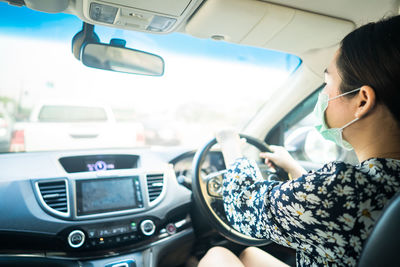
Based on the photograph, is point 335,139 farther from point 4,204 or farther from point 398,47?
point 4,204

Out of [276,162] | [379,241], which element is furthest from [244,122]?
[379,241]

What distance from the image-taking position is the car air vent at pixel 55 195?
6.90 ft

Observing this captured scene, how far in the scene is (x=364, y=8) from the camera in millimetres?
1886

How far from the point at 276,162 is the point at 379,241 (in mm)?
1183

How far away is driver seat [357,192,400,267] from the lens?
917mm

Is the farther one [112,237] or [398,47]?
[112,237]

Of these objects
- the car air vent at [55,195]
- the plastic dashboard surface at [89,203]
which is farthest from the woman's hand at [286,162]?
the car air vent at [55,195]

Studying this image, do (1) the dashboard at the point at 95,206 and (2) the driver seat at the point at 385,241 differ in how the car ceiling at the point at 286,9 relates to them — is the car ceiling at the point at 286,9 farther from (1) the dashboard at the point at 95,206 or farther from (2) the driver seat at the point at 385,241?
(2) the driver seat at the point at 385,241

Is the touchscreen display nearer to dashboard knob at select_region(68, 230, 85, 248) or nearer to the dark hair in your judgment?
dashboard knob at select_region(68, 230, 85, 248)

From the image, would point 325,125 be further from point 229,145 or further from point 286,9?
point 286,9

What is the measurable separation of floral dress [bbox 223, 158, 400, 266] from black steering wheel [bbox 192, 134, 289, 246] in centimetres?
93

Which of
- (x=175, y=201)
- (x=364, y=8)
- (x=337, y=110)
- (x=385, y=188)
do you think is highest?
(x=364, y=8)

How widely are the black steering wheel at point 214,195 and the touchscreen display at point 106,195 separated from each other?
0.53 meters

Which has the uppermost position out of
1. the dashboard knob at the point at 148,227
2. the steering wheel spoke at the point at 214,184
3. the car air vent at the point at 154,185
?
the car air vent at the point at 154,185
